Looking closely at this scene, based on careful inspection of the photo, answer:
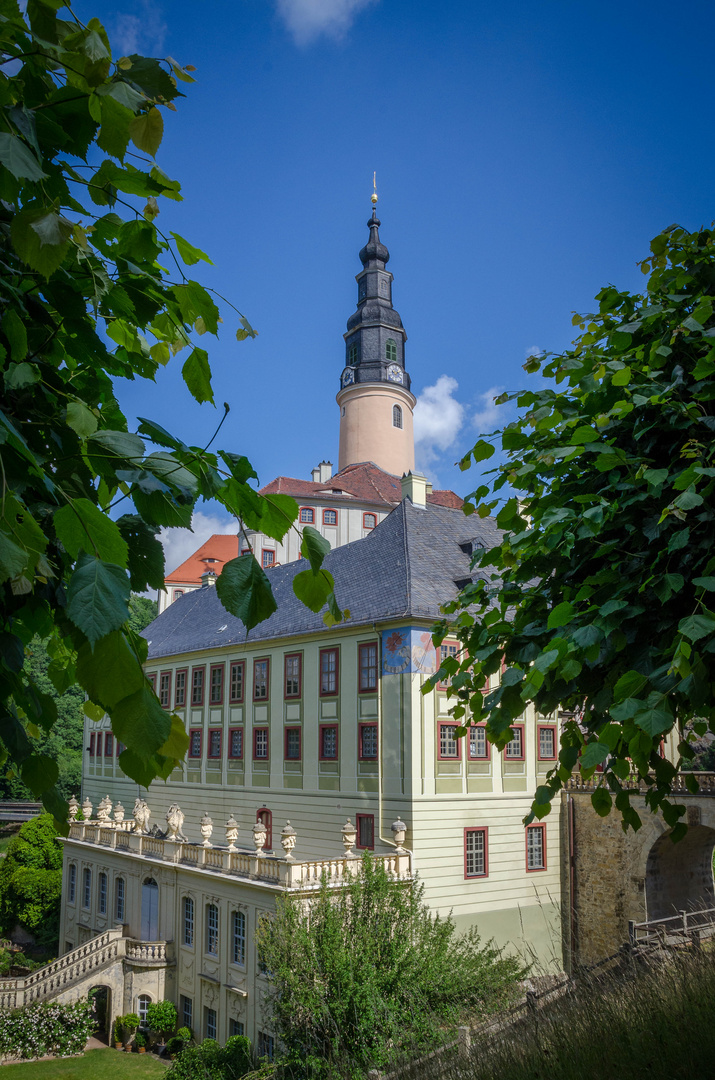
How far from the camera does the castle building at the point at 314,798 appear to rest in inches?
979

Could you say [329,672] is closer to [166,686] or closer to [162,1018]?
[162,1018]

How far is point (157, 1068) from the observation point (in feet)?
85.1

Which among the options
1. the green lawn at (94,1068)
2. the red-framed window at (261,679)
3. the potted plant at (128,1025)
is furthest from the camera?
the red-framed window at (261,679)

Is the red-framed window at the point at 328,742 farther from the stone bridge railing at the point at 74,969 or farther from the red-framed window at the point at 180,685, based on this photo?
the red-framed window at the point at 180,685

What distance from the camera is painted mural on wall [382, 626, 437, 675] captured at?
25453mm

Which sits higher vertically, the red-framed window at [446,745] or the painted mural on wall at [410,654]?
the painted mural on wall at [410,654]

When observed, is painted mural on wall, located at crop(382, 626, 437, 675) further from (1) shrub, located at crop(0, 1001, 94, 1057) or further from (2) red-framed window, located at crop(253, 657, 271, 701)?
(1) shrub, located at crop(0, 1001, 94, 1057)

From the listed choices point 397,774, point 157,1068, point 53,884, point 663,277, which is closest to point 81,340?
point 663,277

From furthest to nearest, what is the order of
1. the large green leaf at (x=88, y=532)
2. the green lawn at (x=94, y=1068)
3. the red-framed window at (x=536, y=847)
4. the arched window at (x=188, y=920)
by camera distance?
1. the arched window at (x=188, y=920)
2. the red-framed window at (x=536, y=847)
3. the green lawn at (x=94, y=1068)
4. the large green leaf at (x=88, y=532)

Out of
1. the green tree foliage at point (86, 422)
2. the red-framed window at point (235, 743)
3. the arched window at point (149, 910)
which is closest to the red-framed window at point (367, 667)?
the red-framed window at point (235, 743)

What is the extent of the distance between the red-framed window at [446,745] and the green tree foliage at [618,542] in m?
18.9

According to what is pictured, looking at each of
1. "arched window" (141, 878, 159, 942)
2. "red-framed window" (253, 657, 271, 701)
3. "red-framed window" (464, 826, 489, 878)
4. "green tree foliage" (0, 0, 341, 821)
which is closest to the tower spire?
"red-framed window" (253, 657, 271, 701)

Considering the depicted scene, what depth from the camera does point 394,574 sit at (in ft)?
92.0

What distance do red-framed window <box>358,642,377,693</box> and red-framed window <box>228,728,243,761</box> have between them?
25.3 ft
